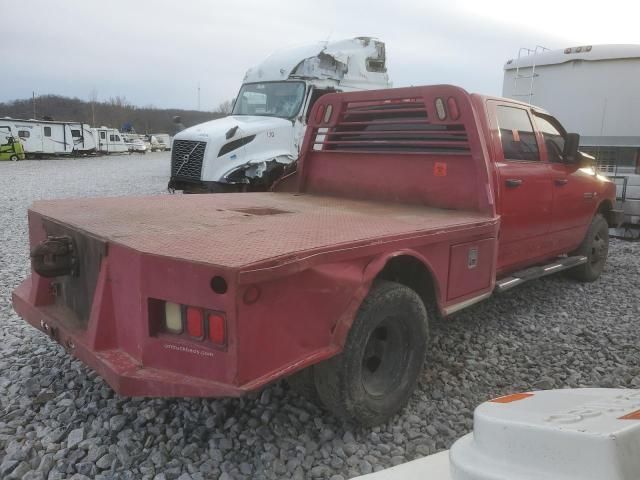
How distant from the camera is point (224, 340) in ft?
6.91

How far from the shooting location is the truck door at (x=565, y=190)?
5.02 meters

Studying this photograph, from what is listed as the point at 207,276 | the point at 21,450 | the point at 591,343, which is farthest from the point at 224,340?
the point at 591,343

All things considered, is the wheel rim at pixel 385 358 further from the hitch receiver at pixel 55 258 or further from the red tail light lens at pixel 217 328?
the hitch receiver at pixel 55 258

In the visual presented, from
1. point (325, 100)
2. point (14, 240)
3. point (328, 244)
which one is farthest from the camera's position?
point (14, 240)

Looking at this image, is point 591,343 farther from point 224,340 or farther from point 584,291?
point 224,340

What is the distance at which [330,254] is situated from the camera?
240 cm

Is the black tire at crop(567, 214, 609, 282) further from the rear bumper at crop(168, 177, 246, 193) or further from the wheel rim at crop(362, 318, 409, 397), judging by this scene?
the rear bumper at crop(168, 177, 246, 193)

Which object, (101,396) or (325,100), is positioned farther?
(325,100)

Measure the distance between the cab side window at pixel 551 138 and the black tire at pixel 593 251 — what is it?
1.18 metres

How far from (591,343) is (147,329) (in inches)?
143

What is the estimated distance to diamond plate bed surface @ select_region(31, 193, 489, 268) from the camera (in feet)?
7.64

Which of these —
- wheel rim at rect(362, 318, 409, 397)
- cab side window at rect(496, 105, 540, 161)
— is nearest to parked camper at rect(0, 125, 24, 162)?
cab side window at rect(496, 105, 540, 161)

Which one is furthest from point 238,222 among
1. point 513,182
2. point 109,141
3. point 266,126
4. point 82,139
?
point 109,141

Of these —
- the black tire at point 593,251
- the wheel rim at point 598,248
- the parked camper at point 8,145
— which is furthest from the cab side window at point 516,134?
the parked camper at point 8,145
